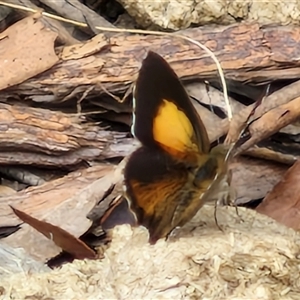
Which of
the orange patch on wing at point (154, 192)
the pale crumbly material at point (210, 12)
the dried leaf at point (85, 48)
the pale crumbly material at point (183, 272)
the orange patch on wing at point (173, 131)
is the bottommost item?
the pale crumbly material at point (183, 272)

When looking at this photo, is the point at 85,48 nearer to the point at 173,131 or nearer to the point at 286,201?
the point at 173,131

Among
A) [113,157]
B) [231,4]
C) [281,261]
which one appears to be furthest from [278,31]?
[281,261]

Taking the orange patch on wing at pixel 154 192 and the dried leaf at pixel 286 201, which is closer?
the orange patch on wing at pixel 154 192

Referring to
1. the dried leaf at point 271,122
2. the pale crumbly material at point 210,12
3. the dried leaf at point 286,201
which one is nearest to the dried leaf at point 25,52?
the pale crumbly material at point 210,12

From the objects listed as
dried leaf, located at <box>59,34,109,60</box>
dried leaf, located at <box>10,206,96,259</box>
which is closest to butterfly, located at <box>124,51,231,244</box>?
dried leaf, located at <box>10,206,96,259</box>

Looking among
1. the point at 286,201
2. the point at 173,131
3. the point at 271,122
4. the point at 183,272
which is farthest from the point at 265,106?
the point at 183,272

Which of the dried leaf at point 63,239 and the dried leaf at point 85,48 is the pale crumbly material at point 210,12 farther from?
the dried leaf at point 63,239

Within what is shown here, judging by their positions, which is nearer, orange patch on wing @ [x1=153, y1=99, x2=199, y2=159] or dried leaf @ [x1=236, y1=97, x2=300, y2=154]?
orange patch on wing @ [x1=153, y1=99, x2=199, y2=159]

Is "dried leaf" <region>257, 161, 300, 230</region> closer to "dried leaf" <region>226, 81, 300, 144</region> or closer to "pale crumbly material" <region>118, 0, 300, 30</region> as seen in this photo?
"dried leaf" <region>226, 81, 300, 144</region>
